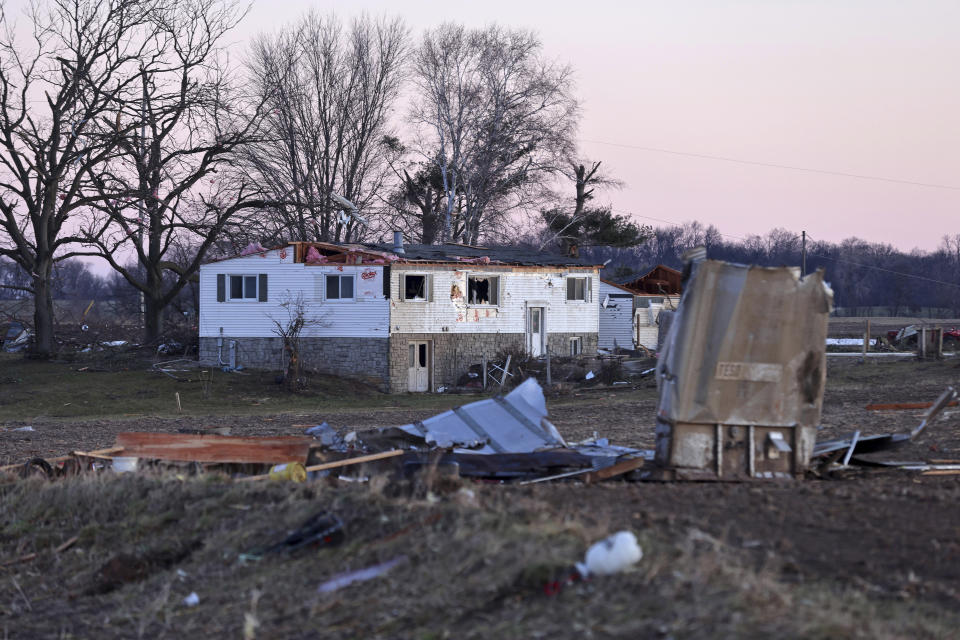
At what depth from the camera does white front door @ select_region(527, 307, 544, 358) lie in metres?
36.2

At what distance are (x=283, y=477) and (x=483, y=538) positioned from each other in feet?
12.7

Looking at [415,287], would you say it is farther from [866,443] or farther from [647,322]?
[866,443]

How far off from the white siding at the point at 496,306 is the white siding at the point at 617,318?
27.1ft

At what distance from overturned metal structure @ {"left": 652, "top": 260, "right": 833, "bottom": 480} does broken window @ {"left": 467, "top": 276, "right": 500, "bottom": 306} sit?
24774 millimetres

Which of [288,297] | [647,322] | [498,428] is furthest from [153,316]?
[498,428]

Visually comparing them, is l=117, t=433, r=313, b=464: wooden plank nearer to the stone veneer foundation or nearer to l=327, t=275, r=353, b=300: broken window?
the stone veneer foundation

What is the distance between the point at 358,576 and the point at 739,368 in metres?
5.02

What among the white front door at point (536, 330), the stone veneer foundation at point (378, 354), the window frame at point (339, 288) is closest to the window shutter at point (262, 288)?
the stone veneer foundation at point (378, 354)

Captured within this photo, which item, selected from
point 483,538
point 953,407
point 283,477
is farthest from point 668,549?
point 953,407

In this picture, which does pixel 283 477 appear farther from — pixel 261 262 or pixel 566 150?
pixel 566 150

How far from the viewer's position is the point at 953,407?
18.3 meters

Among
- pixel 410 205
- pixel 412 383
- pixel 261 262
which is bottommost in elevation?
pixel 412 383

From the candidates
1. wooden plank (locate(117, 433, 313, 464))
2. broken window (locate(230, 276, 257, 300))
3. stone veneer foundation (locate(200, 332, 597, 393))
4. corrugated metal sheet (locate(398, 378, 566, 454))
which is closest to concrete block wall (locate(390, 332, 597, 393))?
stone veneer foundation (locate(200, 332, 597, 393))

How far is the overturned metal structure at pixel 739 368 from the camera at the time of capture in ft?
32.7
